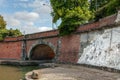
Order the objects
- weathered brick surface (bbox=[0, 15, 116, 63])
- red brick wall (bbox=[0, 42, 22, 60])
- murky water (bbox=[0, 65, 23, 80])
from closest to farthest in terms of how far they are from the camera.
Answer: murky water (bbox=[0, 65, 23, 80]) → weathered brick surface (bbox=[0, 15, 116, 63]) → red brick wall (bbox=[0, 42, 22, 60])

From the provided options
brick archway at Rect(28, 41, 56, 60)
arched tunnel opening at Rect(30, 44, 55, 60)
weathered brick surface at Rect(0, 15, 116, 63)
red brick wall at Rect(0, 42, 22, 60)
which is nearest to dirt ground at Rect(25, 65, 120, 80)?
weathered brick surface at Rect(0, 15, 116, 63)

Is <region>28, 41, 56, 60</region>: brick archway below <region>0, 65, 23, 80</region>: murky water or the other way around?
the other way around

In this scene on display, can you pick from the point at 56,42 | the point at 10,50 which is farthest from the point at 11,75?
the point at 10,50

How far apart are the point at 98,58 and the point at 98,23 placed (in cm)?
315

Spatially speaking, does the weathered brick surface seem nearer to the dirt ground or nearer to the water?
the water

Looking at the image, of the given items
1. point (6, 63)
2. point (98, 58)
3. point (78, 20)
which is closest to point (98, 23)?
point (98, 58)

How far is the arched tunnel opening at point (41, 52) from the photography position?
3231 cm

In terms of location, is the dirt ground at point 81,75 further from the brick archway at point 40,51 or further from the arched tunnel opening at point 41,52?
the arched tunnel opening at point 41,52

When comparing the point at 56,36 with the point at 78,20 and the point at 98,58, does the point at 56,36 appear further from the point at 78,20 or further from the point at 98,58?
the point at 98,58

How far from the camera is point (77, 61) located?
21.5 meters

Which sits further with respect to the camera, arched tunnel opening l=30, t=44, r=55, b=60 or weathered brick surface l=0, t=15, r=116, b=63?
arched tunnel opening l=30, t=44, r=55, b=60

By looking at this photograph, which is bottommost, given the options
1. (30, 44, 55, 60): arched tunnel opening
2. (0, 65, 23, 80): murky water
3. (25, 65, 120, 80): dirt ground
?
(0, 65, 23, 80): murky water

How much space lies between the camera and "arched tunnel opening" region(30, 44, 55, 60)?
32306 mm

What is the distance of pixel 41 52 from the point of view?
3456cm
